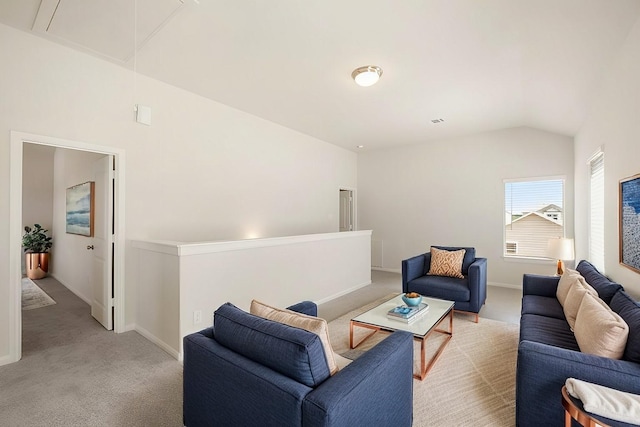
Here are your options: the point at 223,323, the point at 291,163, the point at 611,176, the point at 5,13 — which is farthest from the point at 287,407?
the point at 291,163

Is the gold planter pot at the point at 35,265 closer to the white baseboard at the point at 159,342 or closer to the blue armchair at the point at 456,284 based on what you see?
the white baseboard at the point at 159,342

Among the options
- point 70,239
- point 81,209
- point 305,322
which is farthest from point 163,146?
point 305,322

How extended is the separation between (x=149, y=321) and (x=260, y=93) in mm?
3042

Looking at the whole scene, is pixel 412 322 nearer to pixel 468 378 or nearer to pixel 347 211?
pixel 468 378

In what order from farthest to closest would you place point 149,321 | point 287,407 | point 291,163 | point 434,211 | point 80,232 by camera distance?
point 434,211, point 291,163, point 80,232, point 149,321, point 287,407

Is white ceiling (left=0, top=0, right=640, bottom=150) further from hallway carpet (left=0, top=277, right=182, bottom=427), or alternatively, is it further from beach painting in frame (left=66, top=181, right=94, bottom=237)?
hallway carpet (left=0, top=277, right=182, bottom=427)

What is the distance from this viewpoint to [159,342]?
3045 mm

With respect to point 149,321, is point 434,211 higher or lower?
higher

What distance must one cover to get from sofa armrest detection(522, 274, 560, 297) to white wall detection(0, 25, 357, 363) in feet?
12.1

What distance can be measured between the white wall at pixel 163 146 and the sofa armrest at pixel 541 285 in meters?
Answer: 3.68

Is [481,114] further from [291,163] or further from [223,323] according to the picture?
[223,323]

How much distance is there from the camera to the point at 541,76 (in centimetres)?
326

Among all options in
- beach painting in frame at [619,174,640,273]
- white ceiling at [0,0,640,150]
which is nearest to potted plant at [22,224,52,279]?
white ceiling at [0,0,640,150]

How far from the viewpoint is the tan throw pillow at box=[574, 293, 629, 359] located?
164 cm
